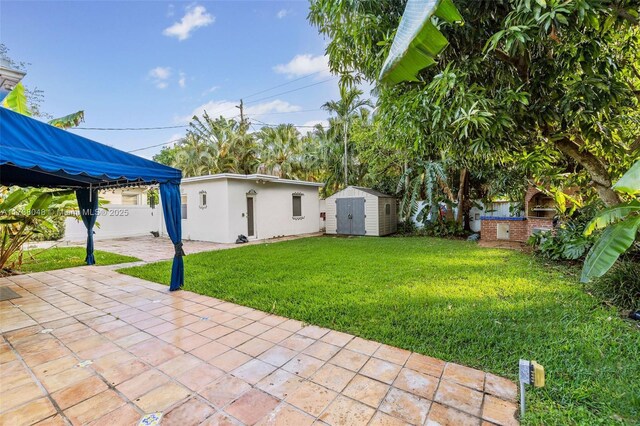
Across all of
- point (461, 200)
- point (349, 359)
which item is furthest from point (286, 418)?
point (461, 200)

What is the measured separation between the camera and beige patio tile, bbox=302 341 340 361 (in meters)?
2.70

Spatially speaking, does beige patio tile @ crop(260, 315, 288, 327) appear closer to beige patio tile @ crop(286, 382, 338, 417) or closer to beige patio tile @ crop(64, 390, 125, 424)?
beige patio tile @ crop(286, 382, 338, 417)

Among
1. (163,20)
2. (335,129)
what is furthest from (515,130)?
(335,129)

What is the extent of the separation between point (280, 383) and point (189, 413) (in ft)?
2.18

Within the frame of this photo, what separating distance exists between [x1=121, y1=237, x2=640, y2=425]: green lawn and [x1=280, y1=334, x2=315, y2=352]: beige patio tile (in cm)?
41

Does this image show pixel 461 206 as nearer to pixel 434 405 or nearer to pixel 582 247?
pixel 582 247

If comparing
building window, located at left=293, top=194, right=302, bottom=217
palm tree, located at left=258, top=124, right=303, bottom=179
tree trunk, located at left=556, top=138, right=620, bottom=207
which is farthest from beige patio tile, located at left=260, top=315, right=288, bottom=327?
palm tree, located at left=258, top=124, right=303, bottom=179

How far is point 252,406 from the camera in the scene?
2035mm

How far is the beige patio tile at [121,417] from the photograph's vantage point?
189 cm

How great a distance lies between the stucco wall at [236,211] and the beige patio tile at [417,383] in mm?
9743

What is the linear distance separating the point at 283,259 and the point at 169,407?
17.9 ft

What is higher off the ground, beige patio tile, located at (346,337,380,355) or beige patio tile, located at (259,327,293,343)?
beige patio tile, located at (259,327,293,343)

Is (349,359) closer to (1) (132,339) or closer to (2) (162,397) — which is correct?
(2) (162,397)

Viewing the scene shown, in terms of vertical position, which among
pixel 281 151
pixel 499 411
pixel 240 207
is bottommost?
pixel 499 411
